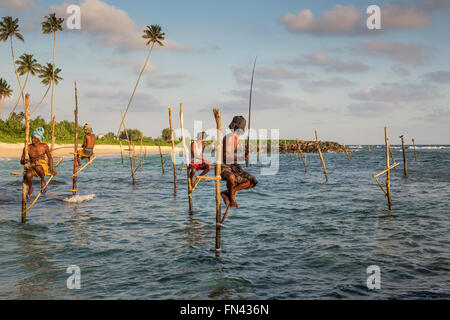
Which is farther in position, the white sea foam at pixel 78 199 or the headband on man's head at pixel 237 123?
the white sea foam at pixel 78 199

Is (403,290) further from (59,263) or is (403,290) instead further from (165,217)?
(165,217)

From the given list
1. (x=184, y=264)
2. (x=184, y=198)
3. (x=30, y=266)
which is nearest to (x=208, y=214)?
(x=184, y=198)

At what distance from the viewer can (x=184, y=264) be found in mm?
8961

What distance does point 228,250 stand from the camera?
10227 millimetres

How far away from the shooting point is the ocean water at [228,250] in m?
7.39

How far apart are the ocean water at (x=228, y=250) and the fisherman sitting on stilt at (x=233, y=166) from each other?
2098mm

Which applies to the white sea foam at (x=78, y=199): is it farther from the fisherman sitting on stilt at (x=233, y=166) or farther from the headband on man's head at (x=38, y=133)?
the fisherman sitting on stilt at (x=233, y=166)

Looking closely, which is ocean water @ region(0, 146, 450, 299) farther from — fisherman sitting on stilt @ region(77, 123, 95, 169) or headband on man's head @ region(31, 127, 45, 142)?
headband on man's head @ region(31, 127, 45, 142)

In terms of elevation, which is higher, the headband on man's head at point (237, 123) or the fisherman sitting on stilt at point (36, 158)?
the headband on man's head at point (237, 123)

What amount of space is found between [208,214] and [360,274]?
883 cm

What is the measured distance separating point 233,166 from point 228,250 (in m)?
3.29

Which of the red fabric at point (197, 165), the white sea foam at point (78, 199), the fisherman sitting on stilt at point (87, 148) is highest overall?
the fisherman sitting on stilt at point (87, 148)

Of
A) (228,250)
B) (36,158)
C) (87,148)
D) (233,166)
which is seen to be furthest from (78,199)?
(233,166)

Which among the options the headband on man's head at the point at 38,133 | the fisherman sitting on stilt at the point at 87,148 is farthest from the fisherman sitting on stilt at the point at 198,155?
the fisherman sitting on stilt at the point at 87,148
